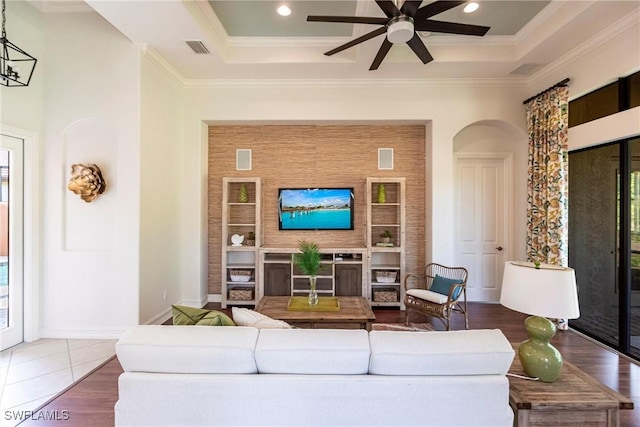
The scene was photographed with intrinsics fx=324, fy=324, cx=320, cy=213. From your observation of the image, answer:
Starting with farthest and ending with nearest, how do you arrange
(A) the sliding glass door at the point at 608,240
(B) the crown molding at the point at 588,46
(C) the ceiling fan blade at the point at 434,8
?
(A) the sliding glass door at the point at 608,240, (B) the crown molding at the point at 588,46, (C) the ceiling fan blade at the point at 434,8

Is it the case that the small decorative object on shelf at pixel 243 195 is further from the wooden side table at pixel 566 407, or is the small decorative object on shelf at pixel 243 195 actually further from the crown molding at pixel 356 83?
the wooden side table at pixel 566 407

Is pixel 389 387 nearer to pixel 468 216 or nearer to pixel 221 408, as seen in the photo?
pixel 221 408

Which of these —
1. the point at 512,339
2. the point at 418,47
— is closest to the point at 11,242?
the point at 418,47

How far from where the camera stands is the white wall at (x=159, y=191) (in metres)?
3.94

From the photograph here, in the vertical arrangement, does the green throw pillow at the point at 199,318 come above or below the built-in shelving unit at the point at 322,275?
above

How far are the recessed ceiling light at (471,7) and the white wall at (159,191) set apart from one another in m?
3.72

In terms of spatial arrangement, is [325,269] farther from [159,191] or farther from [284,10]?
[284,10]

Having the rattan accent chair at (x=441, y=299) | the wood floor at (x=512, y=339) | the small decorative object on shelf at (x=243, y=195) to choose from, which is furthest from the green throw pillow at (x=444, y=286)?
the small decorative object on shelf at (x=243, y=195)

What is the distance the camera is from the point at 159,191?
4301mm

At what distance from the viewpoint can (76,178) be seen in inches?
147

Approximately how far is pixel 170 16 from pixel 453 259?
194 inches

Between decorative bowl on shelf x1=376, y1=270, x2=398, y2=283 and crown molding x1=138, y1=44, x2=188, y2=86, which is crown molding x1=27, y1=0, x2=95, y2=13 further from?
decorative bowl on shelf x1=376, y1=270, x2=398, y2=283

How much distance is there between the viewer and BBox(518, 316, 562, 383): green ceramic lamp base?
1.74 m

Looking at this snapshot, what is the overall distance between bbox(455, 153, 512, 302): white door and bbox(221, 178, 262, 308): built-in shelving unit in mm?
3332
